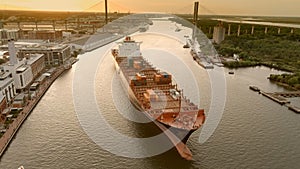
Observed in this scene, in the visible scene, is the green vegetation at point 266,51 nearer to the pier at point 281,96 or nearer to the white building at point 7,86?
the pier at point 281,96

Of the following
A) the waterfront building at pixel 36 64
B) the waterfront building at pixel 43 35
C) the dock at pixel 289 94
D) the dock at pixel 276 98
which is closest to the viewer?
the dock at pixel 276 98

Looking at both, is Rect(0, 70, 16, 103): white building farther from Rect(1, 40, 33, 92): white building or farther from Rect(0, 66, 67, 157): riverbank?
Rect(0, 66, 67, 157): riverbank

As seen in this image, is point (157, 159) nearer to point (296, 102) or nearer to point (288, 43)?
point (296, 102)

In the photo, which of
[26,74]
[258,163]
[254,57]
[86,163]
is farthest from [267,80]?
[26,74]

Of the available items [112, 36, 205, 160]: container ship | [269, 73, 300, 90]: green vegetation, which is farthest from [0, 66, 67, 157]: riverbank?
[269, 73, 300, 90]: green vegetation

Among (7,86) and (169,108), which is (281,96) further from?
(7,86)

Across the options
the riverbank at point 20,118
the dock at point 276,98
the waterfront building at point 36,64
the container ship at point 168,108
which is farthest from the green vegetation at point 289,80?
the waterfront building at point 36,64

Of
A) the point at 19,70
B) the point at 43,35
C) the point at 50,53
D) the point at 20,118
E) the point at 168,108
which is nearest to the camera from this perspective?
the point at 168,108

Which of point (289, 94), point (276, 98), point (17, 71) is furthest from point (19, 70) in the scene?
point (289, 94)
